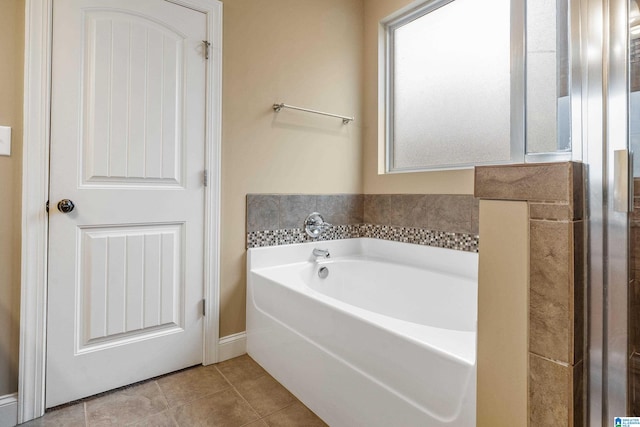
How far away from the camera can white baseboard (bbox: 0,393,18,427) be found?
1.40m

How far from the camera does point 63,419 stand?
1460mm

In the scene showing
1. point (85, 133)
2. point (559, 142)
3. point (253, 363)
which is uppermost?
point (85, 133)

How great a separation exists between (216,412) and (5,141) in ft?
4.81

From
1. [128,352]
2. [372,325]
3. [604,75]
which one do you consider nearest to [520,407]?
[372,325]

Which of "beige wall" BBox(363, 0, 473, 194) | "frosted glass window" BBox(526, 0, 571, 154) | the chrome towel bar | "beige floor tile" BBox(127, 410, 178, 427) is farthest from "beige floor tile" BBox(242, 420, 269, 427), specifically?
the chrome towel bar

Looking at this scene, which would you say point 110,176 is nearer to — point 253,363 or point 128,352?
point 128,352

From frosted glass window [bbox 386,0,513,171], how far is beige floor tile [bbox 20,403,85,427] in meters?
2.30

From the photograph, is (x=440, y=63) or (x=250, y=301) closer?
(x=250, y=301)

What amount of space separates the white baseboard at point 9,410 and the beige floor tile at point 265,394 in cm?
92

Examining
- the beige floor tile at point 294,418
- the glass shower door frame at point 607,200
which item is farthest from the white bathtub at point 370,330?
the glass shower door frame at point 607,200

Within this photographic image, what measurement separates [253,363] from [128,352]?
2.17 feet

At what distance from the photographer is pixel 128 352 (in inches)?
67.4

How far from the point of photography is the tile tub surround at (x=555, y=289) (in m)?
0.69

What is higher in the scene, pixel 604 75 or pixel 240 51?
pixel 240 51
